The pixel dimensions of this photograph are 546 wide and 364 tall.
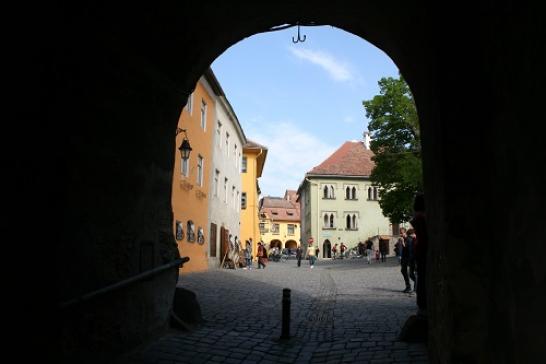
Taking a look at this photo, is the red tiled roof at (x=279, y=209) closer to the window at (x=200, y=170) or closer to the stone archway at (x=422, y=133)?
the window at (x=200, y=170)

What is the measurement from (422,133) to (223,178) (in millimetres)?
24339

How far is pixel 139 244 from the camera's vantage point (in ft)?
20.7

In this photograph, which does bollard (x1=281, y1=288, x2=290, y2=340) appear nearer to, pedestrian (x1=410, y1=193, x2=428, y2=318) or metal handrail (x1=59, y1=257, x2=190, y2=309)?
metal handrail (x1=59, y1=257, x2=190, y2=309)

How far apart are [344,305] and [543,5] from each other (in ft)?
28.8

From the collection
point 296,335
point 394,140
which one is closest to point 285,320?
point 296,335

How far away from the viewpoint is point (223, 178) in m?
29.9

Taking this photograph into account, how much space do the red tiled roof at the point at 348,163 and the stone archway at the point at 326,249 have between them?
27.0 ft

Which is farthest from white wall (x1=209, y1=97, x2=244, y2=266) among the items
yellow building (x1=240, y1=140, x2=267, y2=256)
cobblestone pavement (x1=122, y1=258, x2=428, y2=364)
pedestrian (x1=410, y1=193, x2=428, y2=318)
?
pedestrian (x1=410, y1=193, x2=428, y2=318)

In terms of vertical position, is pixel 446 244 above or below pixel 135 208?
below

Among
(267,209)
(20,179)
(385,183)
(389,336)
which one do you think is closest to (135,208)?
(20,179)

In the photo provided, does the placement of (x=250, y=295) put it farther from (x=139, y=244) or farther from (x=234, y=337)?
(x=139, y=244)

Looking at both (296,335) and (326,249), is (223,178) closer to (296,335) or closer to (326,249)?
(296,335)

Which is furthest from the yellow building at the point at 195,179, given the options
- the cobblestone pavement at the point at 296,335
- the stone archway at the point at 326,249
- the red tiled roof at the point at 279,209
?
the red tiled roof at the point at 279,209

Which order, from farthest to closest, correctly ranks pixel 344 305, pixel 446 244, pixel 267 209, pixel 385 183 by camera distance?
1. pixel 267 209
2. pixel 385 183
3. pixel 344 305
4. pixel 446 244
